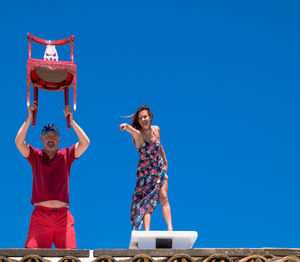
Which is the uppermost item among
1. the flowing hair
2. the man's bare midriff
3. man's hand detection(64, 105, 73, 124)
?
the flowing hair

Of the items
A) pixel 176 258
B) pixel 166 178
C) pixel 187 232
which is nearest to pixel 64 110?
pixel 166 178

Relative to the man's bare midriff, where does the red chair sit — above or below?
above

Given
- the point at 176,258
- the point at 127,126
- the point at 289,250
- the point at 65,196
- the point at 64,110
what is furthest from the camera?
the point at 127,126

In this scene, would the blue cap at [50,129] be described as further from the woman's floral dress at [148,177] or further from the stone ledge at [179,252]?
the stone ledge at [179,252]

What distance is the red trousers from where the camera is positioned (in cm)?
661

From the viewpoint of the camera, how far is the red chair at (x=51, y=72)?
7207 mm

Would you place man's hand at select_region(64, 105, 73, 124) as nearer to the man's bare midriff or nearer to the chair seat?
the chair seat

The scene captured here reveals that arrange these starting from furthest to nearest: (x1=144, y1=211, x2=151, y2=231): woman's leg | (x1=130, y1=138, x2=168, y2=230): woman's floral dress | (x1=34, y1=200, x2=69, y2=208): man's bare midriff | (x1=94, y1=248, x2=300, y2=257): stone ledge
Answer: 1. (x1=130, y1=138, x2=168, y2=230): woman's floral dress
2. (x1=144, y1=211, x2=151, y2=231): woman's leg
3. (x1=34, y1=200, x2=69, y2=208): man's bare midriff
4. (x1=94, y1=248, x2=300, y2=257): stone ledge

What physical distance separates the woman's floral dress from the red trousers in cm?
154

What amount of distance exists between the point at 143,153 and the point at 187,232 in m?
2.84

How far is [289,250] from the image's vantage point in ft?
16.1

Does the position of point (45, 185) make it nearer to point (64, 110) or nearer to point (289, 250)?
point (64, 110)

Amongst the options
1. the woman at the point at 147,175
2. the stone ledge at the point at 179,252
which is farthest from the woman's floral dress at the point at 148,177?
the stone ledge at the point at 179,252

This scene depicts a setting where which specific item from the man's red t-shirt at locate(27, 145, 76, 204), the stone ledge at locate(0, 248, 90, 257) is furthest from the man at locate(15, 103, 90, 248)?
the stone ledge at locate(0, 248, 90, 257)
